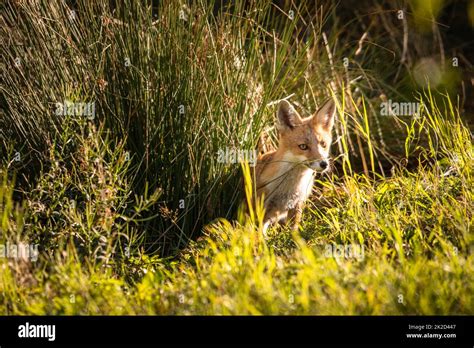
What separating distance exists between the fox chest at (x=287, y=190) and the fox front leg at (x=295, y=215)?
0.03m

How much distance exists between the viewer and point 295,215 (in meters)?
6.10

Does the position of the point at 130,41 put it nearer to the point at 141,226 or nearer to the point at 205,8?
the point at 205,8

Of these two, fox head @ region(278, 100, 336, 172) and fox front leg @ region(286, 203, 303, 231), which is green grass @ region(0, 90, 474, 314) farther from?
fox head @ region(278, 100, 336, 172)

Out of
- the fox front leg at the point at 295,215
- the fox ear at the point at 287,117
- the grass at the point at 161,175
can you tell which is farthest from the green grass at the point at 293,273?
the fox ear at the point at 287,117

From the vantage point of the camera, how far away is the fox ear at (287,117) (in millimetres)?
6105

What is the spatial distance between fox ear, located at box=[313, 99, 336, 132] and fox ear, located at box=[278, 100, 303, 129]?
0.15 m

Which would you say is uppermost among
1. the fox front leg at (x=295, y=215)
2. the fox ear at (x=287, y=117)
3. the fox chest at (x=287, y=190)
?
the fox ear at (x=287, y=117)

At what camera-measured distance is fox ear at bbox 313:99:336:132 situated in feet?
20.4

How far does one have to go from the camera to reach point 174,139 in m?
5.65

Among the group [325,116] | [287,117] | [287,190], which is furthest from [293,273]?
[325,116]

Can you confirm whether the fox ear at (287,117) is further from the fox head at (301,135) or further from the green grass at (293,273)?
the green grass at (293,273)

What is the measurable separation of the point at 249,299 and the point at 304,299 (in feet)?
1.05

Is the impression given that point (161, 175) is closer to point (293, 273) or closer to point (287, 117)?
point (287, 117)

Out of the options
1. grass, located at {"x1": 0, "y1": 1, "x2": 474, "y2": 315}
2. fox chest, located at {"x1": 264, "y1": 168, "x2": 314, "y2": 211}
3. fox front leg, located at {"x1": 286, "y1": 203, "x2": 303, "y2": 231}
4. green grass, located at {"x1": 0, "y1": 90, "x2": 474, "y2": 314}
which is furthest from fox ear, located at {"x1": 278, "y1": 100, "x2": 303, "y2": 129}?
green grass, located at {"x1": 0, "y1": 90, "x2": 474, "y2": 314}
